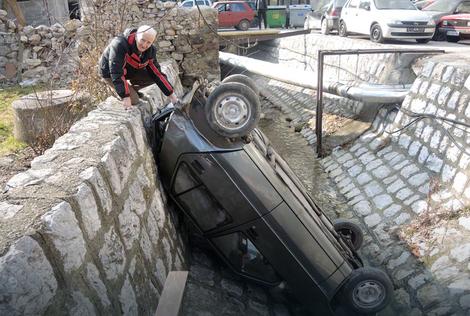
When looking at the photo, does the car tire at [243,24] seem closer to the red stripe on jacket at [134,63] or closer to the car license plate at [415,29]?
the car license plate at [415,29]

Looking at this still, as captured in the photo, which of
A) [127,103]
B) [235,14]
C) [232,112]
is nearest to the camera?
[232,112]

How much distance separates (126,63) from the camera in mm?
4539

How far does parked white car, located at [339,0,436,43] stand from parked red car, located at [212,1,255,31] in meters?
10.1

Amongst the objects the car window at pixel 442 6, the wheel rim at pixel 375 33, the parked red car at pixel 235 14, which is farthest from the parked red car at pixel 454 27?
the parked red car at pixel 235 14

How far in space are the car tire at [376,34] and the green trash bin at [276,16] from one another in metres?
13.4

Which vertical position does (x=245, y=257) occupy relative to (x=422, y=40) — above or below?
below

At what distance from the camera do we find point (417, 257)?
4742mm

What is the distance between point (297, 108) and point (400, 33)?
3.60 meters

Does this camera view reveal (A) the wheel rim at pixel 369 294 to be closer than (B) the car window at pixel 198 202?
No

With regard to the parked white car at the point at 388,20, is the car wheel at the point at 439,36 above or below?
below

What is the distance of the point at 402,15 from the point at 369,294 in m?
9.81

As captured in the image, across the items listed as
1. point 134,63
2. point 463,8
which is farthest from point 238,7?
point 134,63

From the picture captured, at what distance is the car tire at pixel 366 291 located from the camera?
3.68m

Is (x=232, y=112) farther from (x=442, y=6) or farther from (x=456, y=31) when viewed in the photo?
(x=442, y=6)
